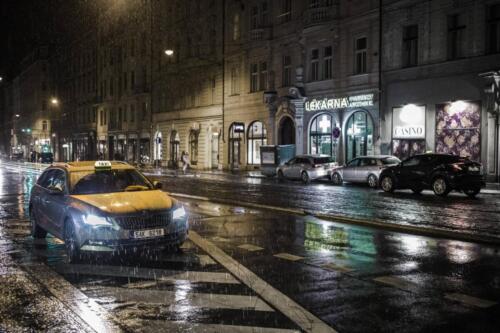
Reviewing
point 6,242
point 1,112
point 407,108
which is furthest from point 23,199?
point 1,112

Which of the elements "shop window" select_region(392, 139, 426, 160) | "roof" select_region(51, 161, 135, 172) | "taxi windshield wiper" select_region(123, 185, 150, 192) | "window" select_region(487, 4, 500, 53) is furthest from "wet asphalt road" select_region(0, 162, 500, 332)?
"shop window" select_region(392, 139, 426, 160)

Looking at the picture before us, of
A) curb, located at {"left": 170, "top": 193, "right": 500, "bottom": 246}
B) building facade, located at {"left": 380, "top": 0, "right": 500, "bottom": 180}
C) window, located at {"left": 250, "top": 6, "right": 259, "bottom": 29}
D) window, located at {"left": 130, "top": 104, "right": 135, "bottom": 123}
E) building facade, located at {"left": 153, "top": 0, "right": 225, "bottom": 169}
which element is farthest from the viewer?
window, located at {"left": 130, "top": 104, "right": 135, "bottom": 123}

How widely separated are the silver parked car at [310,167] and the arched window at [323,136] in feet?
14.7

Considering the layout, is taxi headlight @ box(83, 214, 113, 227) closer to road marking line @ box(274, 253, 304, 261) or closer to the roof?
the roof

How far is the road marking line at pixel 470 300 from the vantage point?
6.59m

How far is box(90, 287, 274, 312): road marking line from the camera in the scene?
657 centimetres

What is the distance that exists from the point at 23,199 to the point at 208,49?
106ft

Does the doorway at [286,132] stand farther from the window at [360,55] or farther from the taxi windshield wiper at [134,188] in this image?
the taxi windshield wiper at [134,188]

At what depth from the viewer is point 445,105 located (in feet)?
96.0

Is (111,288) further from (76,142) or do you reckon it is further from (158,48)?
(76,142)

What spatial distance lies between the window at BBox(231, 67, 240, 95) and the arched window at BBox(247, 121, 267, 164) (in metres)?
3.74

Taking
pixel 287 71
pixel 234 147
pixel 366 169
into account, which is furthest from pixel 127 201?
pixel 234 147

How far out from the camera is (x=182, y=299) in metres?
6.89

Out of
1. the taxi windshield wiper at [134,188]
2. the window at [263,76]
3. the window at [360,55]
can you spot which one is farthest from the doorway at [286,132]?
the taxi windshield wiper at [134,188]
